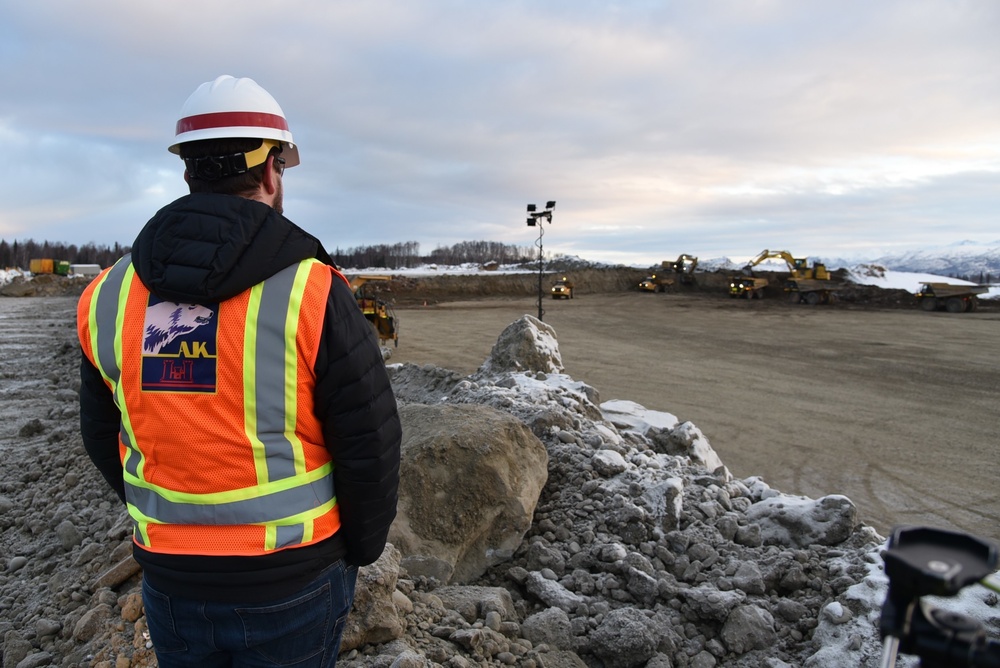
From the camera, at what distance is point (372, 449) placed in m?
1.59

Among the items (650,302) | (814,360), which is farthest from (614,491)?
(650,302)

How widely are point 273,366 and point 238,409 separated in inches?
5.0

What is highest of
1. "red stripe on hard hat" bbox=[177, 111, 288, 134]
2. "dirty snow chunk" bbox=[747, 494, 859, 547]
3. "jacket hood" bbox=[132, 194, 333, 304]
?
"red stripe on hard hat" bbox=[177, 111, 288, 134]

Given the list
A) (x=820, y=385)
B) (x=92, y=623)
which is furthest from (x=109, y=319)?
(x=820, y=385)

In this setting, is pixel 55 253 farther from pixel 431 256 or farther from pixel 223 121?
pixel 223 121

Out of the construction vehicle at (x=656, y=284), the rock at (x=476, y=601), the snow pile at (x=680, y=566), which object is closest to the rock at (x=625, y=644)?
the snow pile at (x=680, y=566)

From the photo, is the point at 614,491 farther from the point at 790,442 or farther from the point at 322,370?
the point at 790,442

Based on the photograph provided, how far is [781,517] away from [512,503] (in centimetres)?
183

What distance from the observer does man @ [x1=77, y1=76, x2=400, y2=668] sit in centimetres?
→ 146

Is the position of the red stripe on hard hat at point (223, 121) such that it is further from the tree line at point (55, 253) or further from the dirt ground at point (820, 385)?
the tree line at point (55, 253)

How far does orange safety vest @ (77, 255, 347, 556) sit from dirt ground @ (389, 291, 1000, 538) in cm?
720

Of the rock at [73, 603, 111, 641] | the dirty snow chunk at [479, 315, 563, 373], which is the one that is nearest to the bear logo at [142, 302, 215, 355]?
the rock at [73, 603, 111, 641]

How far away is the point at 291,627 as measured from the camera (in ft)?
5.01

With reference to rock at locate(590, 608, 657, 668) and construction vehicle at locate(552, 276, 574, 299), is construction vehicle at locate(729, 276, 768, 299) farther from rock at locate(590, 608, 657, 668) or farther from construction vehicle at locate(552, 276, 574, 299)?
rock at locate(590, 608, 657, 668)
